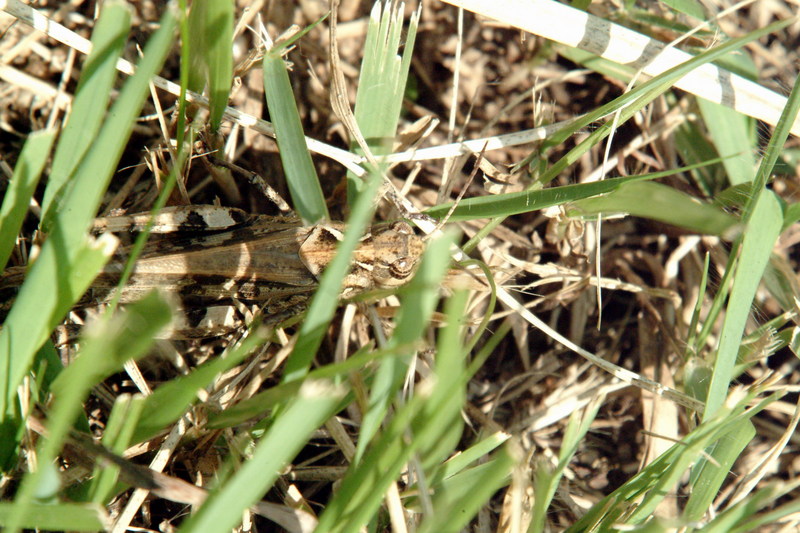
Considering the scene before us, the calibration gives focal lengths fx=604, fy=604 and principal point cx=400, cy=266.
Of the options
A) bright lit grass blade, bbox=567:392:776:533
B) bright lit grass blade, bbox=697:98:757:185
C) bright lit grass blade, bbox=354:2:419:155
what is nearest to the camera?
bright lit grass blade, bbox=567:392:776:533

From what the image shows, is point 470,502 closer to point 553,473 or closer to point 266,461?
point 266,461

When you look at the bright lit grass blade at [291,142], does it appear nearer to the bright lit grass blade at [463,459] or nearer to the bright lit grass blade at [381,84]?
the bright lit grass blade at [381,84]

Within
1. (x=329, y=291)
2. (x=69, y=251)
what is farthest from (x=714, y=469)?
(x=69, y=251)

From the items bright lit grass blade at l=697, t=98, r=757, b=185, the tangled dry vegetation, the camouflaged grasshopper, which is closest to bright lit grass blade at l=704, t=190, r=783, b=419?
the tangled dry vegetation

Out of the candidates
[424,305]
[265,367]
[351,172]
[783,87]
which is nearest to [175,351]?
[265,367]

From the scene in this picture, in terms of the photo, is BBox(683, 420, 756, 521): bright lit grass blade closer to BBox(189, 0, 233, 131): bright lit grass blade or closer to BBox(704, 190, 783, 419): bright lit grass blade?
BBox(704, 190, 783, 419): bright lit grass blade

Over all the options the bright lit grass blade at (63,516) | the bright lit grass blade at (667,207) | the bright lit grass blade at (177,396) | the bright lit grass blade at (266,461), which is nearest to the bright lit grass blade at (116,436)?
the bright lit grass blade at (177,396)
